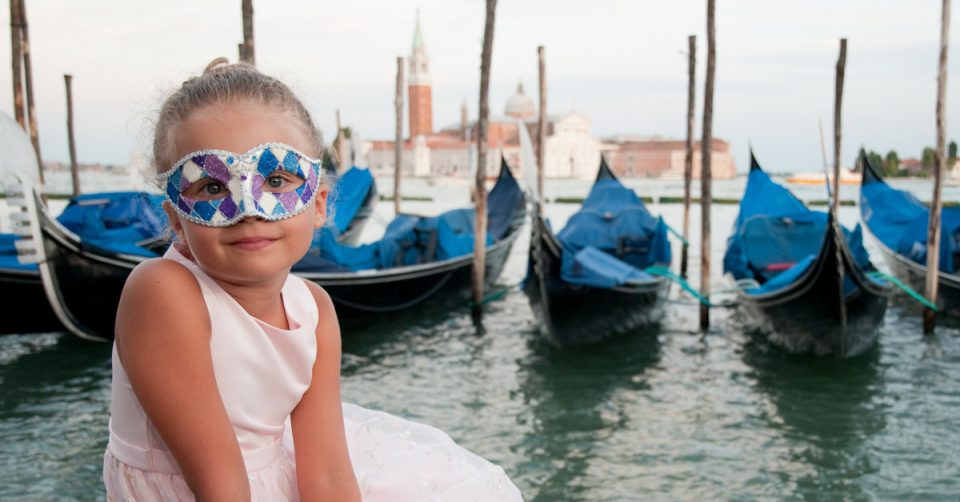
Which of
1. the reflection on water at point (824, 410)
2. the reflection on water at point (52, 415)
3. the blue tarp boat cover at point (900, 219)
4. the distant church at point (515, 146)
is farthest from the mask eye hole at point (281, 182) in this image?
the distant church at point (515, 146)

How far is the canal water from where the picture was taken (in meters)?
3.54

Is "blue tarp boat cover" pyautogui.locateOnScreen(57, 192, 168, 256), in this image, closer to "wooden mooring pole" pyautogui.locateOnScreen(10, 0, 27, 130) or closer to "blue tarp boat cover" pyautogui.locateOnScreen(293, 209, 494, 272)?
"wooden mooring pole" pyautogui.locateOnScreen(10, 0, 27, 130)

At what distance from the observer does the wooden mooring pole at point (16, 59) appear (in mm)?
6555

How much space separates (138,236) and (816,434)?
188 inches

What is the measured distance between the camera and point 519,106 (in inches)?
2896

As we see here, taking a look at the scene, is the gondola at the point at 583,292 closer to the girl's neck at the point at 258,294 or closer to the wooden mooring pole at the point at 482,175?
the wooden mooring pole at the point at 482,175

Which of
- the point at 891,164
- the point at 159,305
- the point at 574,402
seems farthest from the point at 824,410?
Result: the point at 891,164

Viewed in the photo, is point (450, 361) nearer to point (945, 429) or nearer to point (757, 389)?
point (757, 389)

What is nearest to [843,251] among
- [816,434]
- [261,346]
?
[816,434]

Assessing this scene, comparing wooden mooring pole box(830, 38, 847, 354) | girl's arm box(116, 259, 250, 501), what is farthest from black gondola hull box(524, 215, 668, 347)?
girl's arm box(116, 259, 250, 501)

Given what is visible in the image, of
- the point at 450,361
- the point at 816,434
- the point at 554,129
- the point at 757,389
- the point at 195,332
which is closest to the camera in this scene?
the point at 195,332

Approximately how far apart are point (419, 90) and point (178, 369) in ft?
245

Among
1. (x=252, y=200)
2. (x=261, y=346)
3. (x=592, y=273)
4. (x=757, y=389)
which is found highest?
(x=252, y=200)

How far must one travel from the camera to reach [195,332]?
2.54 ft
